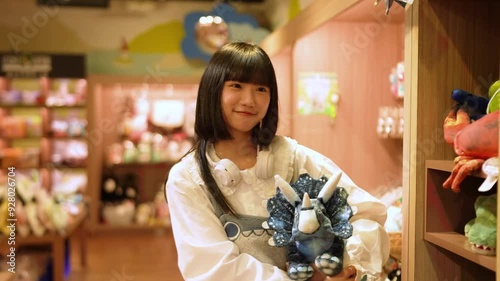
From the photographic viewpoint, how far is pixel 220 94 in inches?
48.8

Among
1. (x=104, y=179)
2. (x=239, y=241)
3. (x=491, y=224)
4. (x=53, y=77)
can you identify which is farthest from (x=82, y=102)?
(x=491, y=224)

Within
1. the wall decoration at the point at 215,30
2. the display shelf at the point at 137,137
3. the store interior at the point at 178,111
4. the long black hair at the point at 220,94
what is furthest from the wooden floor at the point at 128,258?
the long black hair at the point at 220,94

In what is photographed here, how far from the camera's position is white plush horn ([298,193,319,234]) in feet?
3.25

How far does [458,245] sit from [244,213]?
1.71 ft

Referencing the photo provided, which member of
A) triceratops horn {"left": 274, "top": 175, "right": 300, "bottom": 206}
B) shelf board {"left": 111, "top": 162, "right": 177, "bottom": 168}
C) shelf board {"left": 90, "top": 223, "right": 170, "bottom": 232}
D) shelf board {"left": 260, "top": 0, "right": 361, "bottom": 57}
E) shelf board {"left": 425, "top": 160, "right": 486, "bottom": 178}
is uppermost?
shelf board {"left": 260, "top": 0, "right": 361, "bottom": 57}

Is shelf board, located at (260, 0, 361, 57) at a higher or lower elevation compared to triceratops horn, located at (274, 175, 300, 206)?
higher

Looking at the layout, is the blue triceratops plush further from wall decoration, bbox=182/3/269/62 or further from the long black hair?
wall decoration, bbox=182/3/269/62

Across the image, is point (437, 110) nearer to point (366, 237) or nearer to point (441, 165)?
point (441, 165)

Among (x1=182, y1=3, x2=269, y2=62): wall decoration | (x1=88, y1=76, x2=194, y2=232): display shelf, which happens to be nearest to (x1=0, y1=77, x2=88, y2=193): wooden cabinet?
(x1=88, y1=76, x2=194, y2=232): display shelf

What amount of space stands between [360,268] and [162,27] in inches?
170

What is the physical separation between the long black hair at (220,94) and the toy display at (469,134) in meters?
0.46

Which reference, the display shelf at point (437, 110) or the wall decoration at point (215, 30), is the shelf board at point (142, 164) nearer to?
the wall decoration at point (215, 30)

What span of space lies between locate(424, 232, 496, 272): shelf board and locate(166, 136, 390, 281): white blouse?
0.13 metres

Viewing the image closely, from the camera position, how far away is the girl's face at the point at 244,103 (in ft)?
4.00
